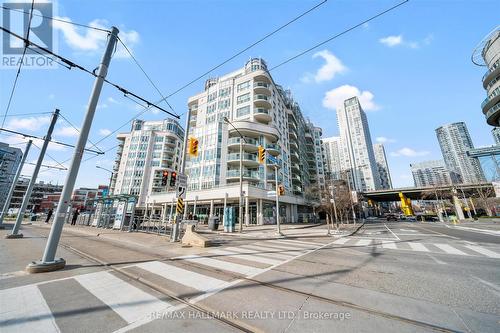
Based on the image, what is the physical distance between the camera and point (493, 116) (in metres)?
49.7

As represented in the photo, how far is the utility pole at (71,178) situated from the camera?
5.74m

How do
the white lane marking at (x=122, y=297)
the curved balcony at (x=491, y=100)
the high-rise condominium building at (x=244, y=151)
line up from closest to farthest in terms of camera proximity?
the white lane marking at (x=122, y=297)
the high-rise condominium building at (x=244, y=151)
the curved balcony at (x=491, y=100)

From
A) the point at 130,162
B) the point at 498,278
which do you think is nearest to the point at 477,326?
the point at 498,278

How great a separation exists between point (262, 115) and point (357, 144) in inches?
4109

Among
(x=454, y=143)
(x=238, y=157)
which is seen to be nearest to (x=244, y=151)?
(x=238, y=157)

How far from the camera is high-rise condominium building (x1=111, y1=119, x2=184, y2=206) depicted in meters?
66.6

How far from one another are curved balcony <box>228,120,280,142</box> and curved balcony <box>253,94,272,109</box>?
278 inches

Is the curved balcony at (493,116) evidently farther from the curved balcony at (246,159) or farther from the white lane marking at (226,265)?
the white lane marking at (226,265)

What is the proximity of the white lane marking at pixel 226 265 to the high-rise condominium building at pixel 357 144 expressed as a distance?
118 m

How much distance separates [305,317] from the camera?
3186mm

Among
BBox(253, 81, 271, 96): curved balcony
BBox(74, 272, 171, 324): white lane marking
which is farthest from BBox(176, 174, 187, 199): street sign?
BBox(253, 81, 271, 96): curved balcony

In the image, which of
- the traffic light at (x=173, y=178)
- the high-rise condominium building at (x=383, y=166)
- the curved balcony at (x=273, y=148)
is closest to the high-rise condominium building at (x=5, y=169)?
the traffic light at (x=173, y=178)

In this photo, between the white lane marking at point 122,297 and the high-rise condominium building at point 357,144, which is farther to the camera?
the high-rise condominium building at point 357,144

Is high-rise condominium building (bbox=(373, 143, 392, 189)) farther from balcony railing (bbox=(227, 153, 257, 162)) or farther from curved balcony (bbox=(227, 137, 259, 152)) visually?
balcony railing (bbox=(227, 153, 257, 162))
